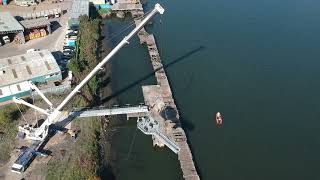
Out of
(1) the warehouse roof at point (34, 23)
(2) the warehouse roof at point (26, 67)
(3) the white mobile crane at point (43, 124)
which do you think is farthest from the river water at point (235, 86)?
(1) the warehouse roof at point (34, 23)

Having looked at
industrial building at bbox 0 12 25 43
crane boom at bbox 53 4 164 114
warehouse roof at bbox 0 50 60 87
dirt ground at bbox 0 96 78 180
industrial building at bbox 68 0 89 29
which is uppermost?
industrial building at bbox 68 0 89 29

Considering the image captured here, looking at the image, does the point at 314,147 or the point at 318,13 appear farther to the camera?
the point at 318,13

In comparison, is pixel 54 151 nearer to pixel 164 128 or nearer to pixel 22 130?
pixel 22 130

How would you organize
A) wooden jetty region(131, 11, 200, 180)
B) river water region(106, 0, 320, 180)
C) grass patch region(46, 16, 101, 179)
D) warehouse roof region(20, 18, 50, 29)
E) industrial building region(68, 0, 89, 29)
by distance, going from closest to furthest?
grass patch region(46, 16, 101, 179), wooden jetty region(131, 11, 200, 180), river water region(106, 0, 320, 180), warehouse roof region(20, 18, 50, 29), industrial building region(68, 0, 89, 29)

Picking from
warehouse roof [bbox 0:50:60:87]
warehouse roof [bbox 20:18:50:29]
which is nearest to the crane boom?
warehouse roof [bbox 0:50:60:87]

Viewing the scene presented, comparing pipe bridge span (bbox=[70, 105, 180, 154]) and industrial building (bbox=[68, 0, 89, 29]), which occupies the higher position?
industrial building (bbox=[68, 0, 89, 29])

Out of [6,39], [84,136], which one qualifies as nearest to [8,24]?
[6,39]

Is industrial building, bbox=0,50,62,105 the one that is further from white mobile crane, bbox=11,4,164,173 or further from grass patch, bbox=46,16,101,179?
white mobile crane, bbox=11,4,164,173

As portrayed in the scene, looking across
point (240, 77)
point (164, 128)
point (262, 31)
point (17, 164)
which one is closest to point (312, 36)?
point (262, 31)

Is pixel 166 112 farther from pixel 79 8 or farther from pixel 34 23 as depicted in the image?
pixel 79 8
